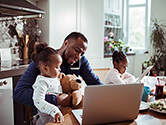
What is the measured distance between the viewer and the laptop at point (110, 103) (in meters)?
0.93

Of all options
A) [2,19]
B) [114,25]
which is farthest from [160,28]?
[2,19]

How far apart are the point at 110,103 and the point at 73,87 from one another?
0.33 meters

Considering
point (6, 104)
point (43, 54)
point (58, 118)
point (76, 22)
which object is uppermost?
point (76, 22)

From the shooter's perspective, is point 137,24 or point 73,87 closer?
point 73,87

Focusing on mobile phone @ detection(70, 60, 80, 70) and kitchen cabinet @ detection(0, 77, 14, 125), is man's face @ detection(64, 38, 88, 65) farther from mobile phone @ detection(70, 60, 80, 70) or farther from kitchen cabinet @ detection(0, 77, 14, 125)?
kitchen cabinet @ detection(0, 77, 14, 125)

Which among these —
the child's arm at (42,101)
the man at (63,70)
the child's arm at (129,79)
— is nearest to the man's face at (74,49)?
the man at (63,70)

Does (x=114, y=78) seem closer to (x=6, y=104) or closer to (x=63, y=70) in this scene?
(x=63, y=70)

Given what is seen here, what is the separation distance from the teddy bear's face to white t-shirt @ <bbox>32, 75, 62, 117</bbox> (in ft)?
0.11

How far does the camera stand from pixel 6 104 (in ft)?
7.30

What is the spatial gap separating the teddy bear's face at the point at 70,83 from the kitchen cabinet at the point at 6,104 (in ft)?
3.67

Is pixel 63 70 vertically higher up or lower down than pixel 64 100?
higher up

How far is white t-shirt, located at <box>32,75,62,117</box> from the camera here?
1.09 metres

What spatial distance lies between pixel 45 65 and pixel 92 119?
1.47 ft

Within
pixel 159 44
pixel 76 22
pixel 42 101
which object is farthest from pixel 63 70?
pixel 159 44
